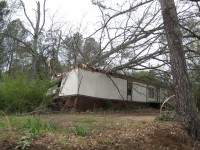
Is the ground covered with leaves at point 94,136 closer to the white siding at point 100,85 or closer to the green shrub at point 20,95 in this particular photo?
the green shrub at point 20,95

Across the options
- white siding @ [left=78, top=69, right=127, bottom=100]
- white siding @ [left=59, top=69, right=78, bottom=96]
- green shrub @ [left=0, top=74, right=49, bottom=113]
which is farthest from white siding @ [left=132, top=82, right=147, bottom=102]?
green shrub @ [left=0, top=74, right=49, bottom=113]

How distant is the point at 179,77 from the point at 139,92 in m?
9.19

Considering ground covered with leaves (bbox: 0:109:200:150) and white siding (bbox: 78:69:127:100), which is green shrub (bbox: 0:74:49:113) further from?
ground covered with leaves (bbox: 0:109:200:150)

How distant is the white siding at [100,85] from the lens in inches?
582

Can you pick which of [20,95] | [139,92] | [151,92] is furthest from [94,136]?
[151,92]

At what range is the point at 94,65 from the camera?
16.0 m

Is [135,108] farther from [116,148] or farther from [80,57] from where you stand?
[116,148]

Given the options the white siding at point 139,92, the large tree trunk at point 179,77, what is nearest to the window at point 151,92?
the white siding at point 139,92

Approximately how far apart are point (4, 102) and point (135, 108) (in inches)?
256

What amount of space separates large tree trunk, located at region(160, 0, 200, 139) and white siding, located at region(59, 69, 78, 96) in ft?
20.8

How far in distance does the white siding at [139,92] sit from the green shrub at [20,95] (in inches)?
217

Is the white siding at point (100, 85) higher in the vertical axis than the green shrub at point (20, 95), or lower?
higher

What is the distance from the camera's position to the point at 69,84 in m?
14.9

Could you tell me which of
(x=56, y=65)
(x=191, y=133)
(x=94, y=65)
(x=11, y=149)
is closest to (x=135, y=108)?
(x=94, y=65)
